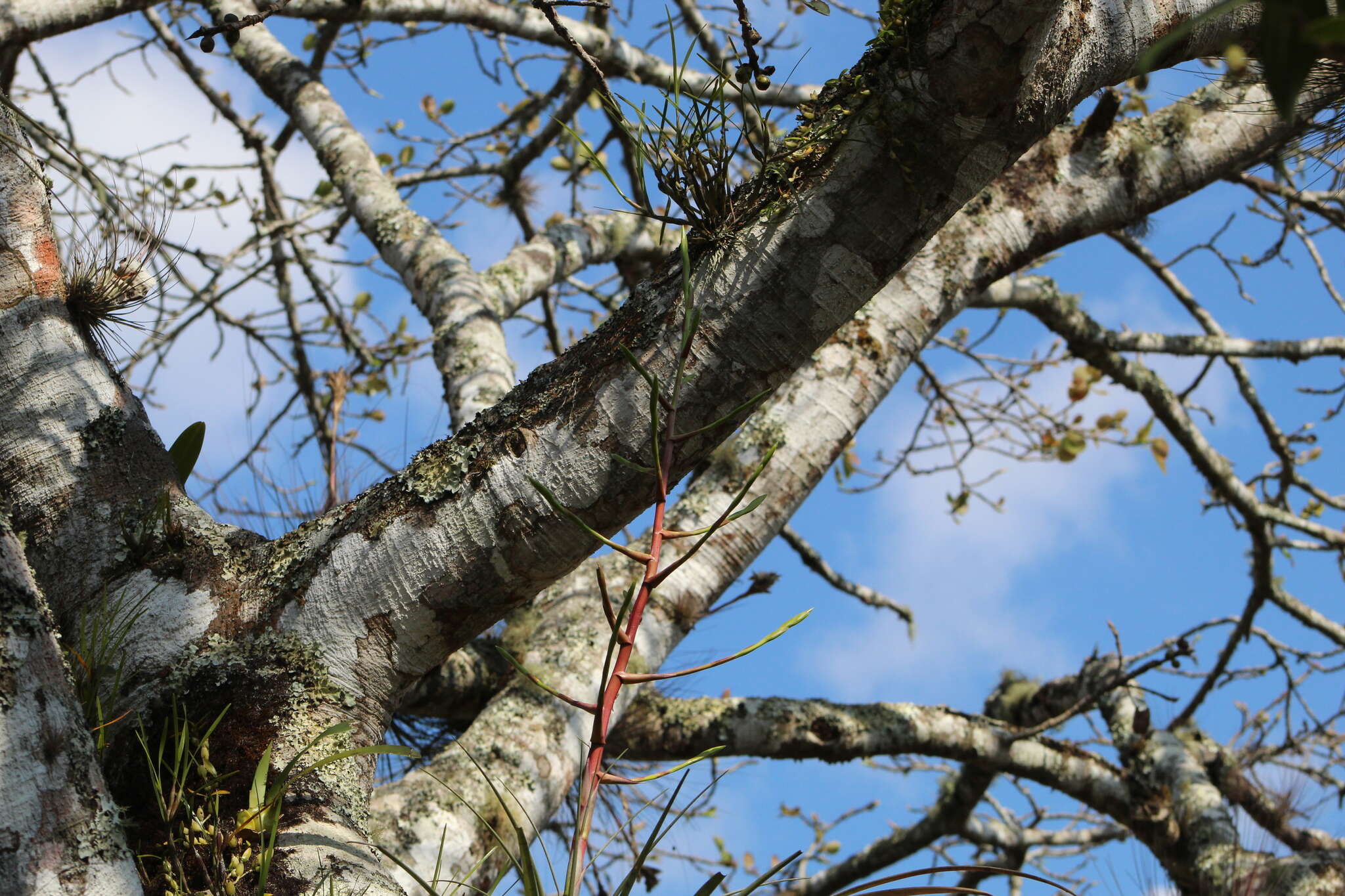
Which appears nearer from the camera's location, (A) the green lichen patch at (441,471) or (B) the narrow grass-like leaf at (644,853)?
(B) the narrow grass-like leaf at (644,853)

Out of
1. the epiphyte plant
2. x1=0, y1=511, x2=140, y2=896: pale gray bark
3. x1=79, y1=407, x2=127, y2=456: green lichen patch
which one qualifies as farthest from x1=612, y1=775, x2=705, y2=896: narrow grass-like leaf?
x1=79, y1=407, x2=127, y2=456: green lichen patch

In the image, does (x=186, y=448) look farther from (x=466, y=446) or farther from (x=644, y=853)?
(x=644, y=853)

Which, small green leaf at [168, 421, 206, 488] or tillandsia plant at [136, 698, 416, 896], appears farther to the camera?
small green leaf at [168, 421, 206, 488]

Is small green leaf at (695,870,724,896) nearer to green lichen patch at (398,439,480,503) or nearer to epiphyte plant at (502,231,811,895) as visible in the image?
epiphyte plant at (502,231,811,895)

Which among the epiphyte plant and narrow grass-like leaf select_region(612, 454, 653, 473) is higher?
narrow grass-like leaf select_region(612, 454, 653, 473)

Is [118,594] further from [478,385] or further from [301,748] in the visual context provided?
[478,385]

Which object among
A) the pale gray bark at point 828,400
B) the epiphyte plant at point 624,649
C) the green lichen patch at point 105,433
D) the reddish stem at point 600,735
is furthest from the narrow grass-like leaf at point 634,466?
the pale gray bark at point 828,400

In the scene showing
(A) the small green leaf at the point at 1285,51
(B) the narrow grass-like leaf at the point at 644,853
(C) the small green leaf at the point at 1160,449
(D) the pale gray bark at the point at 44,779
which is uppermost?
(C) the small green leaf at the point at 1160,449

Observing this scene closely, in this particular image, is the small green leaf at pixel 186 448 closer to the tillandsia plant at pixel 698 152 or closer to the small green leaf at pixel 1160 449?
the tillandsia plant at pixel 698 152

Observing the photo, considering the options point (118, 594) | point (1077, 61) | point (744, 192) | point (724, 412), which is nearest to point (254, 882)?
point (118, 594)

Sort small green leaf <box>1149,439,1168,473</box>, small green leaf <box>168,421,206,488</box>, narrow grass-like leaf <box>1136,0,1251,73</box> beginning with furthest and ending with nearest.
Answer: small green leaf <box>1149,439,1168,473</box>, small green leaf <box>168,421,206,488</box>, narrow grass-like leaf <box>1136,0,1251,73</box>

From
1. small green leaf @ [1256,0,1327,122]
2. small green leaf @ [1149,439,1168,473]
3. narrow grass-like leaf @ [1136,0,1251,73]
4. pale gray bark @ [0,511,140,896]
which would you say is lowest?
pale gray bark @ [0,511,140,896]

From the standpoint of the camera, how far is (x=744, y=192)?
1279mm

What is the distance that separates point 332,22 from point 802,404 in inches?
98.0
